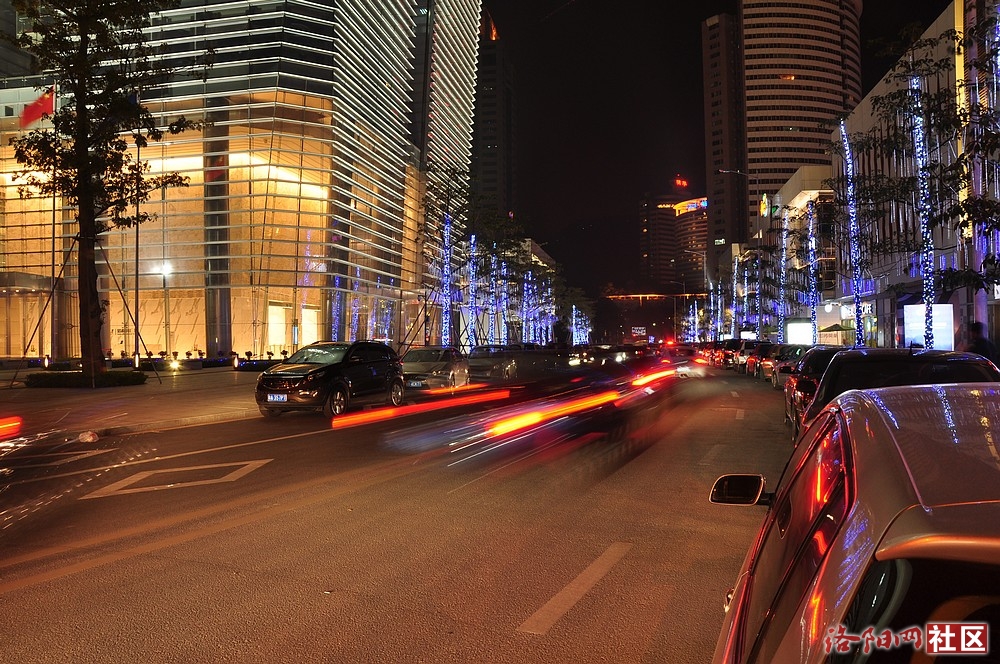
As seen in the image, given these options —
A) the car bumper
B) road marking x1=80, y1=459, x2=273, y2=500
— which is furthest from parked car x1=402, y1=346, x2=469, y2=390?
road marking x1=80, y1=459, x2=273, y2=500

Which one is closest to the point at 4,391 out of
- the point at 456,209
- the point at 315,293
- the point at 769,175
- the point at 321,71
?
the point at 315,293

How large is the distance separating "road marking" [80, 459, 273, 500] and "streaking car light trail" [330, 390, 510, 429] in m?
4.78

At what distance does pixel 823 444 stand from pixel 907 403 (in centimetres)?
32

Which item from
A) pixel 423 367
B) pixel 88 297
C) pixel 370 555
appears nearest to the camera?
pixel 370 555

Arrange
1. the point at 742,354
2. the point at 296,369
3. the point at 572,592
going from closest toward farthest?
the point at 572,592
the point at 296,369
the point at 742,354

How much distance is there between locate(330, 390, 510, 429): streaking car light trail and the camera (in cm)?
1605

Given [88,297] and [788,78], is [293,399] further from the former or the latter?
[788,78]

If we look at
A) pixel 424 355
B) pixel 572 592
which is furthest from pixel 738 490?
pixel 424 355

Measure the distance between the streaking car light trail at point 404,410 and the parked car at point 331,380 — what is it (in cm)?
47

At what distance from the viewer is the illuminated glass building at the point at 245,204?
4656cm

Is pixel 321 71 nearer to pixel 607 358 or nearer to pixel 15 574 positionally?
pixel 607 358

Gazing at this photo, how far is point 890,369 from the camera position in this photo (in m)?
9.23

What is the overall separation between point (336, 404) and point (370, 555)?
11.2m

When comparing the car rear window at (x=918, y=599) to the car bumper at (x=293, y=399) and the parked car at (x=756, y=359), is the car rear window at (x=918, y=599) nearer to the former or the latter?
the car bumper at (x=293, y=399)
